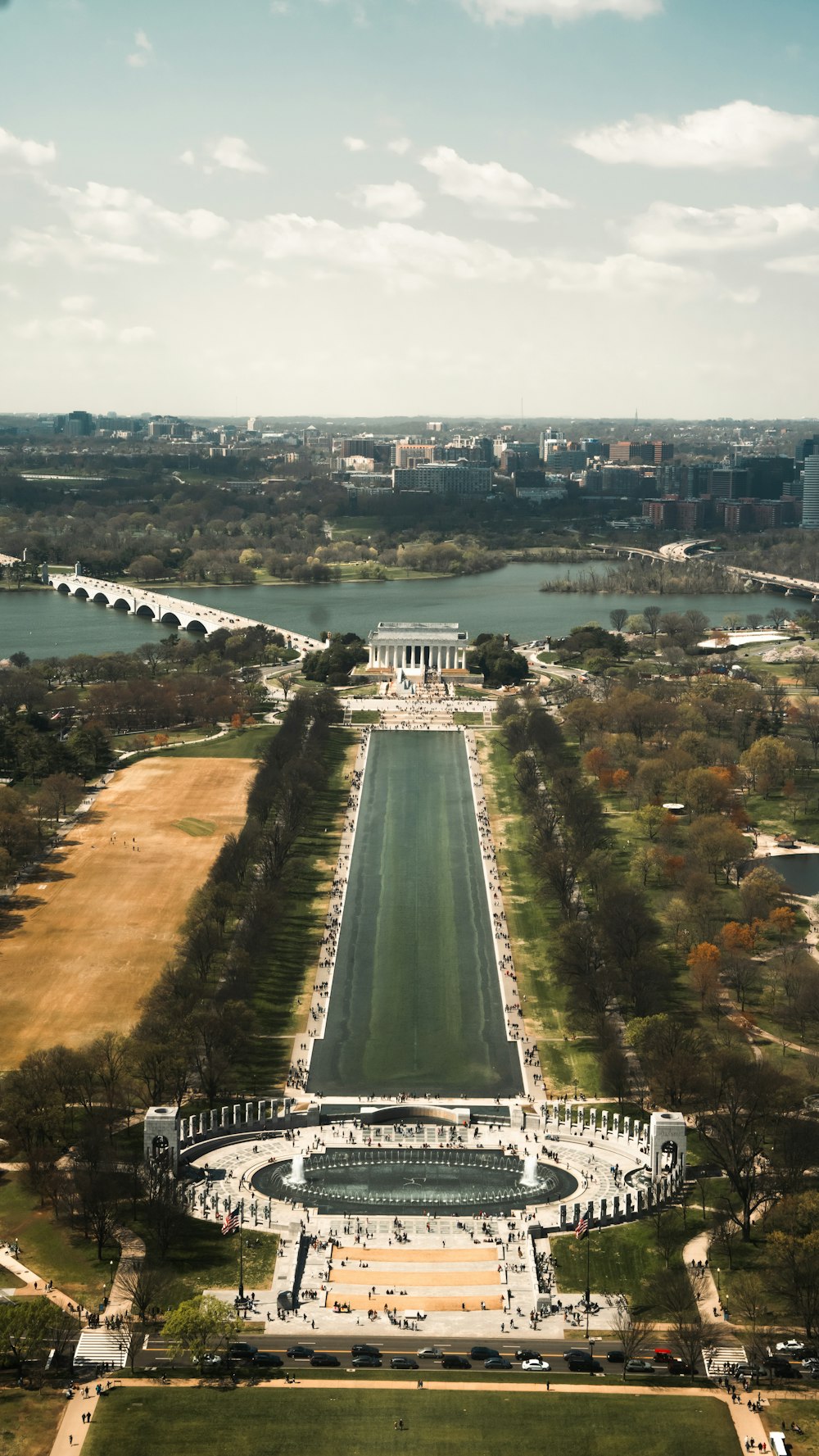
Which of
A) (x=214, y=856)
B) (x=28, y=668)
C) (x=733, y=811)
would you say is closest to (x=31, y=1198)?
(x=214, y=856)

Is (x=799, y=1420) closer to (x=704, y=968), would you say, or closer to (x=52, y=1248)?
(x=52, y=1248)

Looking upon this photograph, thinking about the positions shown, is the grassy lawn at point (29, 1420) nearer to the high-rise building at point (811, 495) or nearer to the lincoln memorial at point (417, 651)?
the lincoln memorial at point (417, 651)

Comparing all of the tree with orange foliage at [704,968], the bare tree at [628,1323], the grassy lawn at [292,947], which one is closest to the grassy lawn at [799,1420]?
the bare tree at [628,1323]

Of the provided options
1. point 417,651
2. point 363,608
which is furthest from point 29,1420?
point 363,608

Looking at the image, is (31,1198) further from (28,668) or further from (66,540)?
(66,540)

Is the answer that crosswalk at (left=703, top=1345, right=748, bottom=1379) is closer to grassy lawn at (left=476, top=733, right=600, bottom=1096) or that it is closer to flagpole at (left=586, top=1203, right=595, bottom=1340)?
flagpole at (left=586, top=1203, right=595, bottom=1340)
